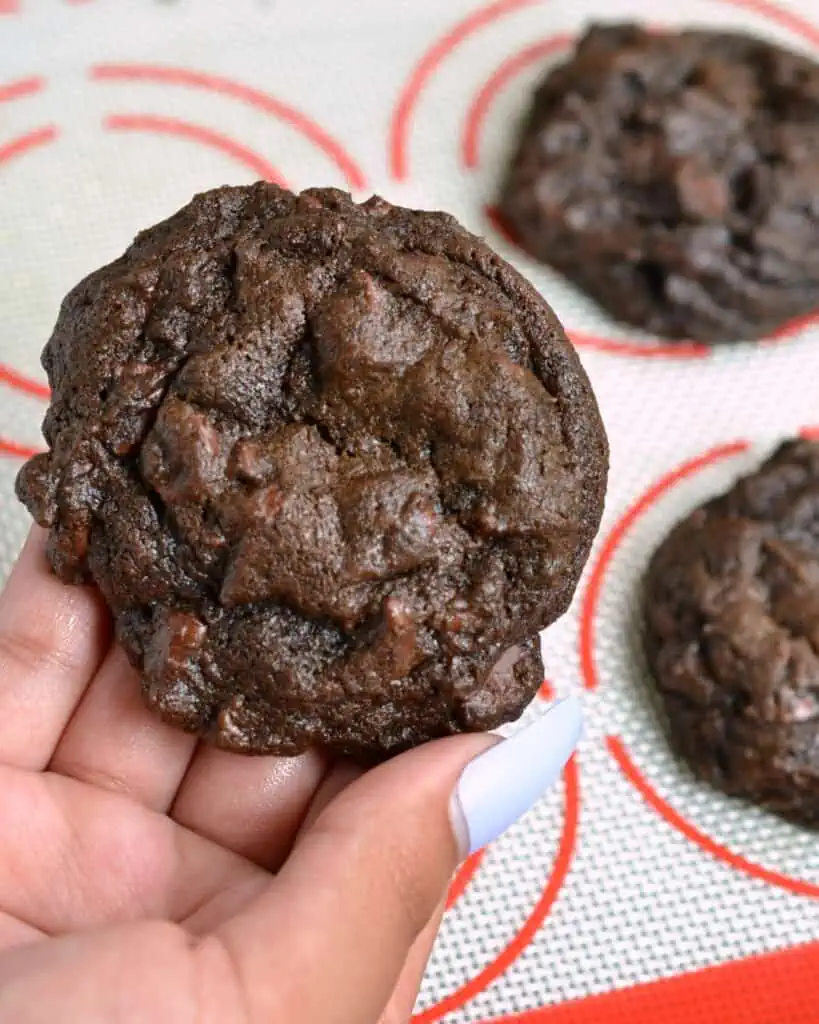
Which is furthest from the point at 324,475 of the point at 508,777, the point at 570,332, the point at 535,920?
the point at 570,332

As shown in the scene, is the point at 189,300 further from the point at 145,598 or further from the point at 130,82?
the point at 130,82

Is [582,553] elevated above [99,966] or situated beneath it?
elevated above

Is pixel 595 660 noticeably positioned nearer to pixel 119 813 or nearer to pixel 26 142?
pixel 119 813

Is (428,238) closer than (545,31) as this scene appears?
Yes

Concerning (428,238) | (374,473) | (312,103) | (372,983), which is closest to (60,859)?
(372,983)

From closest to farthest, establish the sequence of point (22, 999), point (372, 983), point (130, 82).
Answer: point (22, 999) < point (372, 983) < point (130, 82)

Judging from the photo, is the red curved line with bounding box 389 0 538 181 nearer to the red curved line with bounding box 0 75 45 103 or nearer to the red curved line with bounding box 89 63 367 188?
the red curved line with bounding box 89 63 367 188

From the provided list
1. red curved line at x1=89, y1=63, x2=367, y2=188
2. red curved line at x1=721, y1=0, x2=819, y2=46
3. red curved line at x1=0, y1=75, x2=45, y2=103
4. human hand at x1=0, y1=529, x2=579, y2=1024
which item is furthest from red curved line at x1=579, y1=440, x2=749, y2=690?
red curved line at x1=0, y1=75, x2=45, y2=103
